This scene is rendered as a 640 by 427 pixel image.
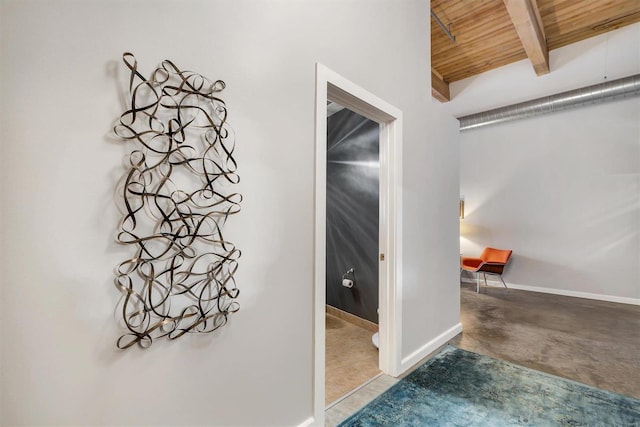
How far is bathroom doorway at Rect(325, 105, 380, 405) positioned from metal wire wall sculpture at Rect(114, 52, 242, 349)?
1856 mm

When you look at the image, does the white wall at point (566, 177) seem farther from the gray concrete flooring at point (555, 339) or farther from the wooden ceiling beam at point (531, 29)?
the gray concrete flooring at point (555, 339)

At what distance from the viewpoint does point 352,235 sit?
3.51 meters

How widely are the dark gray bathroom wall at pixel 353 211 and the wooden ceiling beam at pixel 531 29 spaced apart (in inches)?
68.7

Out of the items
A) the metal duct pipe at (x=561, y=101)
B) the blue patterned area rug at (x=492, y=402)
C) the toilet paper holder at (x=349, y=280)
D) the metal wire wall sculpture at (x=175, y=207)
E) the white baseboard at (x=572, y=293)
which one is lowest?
the blue patterned area rug at (x=492, y=402)

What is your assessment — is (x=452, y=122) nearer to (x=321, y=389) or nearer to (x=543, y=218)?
(x=321, y=389)

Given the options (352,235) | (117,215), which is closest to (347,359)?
(352,235)

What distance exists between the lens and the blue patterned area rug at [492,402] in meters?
1.73

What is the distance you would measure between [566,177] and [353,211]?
13.3ft

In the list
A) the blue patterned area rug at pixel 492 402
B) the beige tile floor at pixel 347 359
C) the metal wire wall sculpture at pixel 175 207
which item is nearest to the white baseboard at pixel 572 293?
the blue patterned area rug at pixel 492 402

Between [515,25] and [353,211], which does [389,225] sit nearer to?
[353,211]

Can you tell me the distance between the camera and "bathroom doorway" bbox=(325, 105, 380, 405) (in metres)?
3.12

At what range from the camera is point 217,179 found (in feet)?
3.97

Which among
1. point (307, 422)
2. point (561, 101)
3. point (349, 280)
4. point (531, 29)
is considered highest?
point (531, 29)

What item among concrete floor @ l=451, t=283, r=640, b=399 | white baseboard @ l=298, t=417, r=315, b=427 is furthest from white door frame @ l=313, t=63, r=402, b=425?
concrete floor @ l=451, t=283, r=640, b=399
